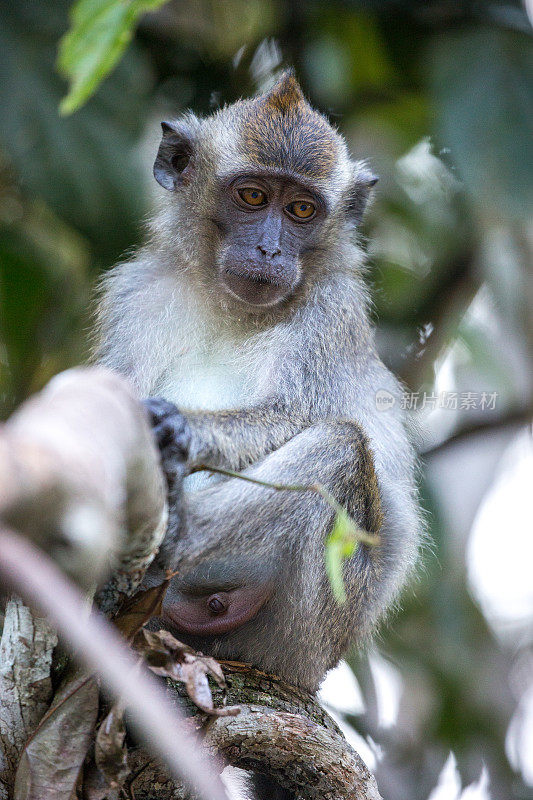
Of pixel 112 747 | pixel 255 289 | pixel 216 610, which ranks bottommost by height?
pixel 216 610

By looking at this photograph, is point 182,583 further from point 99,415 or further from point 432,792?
point 432,792

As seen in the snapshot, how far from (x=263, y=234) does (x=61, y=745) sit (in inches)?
97.2

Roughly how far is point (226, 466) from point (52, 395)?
2183 millimetres

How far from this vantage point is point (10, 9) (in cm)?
657

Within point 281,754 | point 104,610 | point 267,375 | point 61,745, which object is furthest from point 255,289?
point 61,745

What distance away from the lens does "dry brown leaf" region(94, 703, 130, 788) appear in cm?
298

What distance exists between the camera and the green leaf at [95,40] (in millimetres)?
3217

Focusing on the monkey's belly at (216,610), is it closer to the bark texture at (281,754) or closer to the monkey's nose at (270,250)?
the bark texture at (281,754)

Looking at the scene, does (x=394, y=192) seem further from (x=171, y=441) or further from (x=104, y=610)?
(x=104, y=610)

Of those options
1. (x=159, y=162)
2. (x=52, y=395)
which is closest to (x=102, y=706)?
(x=52, y=395)

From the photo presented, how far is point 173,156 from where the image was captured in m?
5.22

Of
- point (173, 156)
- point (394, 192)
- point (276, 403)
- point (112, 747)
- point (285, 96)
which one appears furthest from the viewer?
point (394, 192)

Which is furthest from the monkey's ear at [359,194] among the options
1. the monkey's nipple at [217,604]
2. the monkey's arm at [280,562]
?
the monkey's nipple at [217,604]

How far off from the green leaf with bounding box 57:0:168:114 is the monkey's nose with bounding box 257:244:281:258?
145cm
